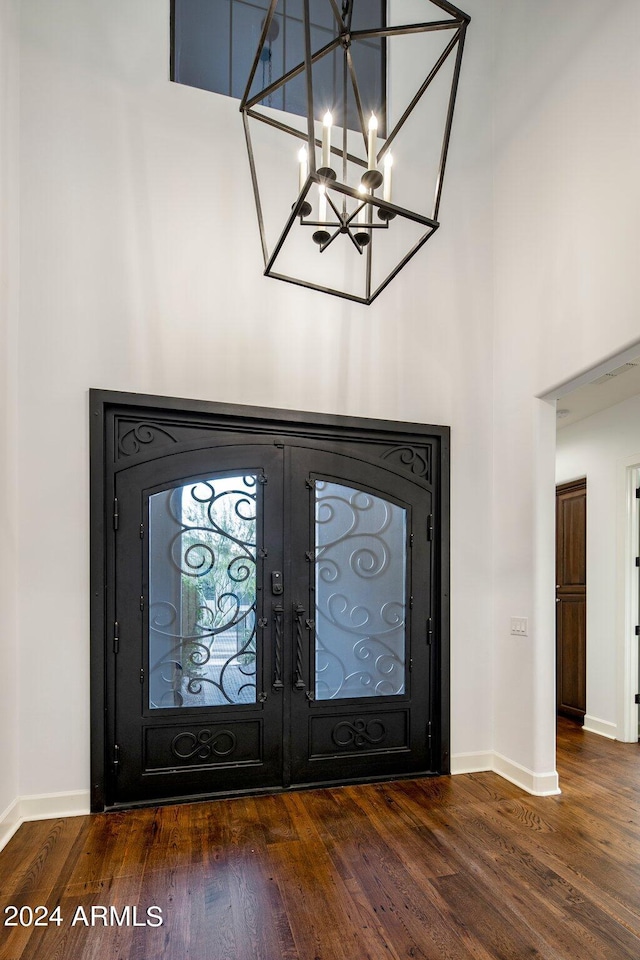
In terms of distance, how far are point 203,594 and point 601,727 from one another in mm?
3532

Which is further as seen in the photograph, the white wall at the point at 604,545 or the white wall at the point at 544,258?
→ the white wall at the point at 604,545

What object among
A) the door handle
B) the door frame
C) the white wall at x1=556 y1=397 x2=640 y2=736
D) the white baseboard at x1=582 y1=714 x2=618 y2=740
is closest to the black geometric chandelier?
the door frame

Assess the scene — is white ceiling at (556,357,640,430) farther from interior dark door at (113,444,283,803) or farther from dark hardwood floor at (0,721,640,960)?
dark hardwood floor at (0,721,640,960)

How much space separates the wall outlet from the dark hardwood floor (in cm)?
90

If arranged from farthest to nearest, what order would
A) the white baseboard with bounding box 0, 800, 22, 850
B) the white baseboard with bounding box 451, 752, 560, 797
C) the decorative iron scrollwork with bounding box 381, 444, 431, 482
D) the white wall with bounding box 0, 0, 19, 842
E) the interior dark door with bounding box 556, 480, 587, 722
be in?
the interior dark door with bounding box 556, 480, 587, 722 → the decorative iron scrollwork with bounding box 381, 444, 431, 482 → the white baseboard with bounding box 451, 752, 560, 797 → the white wall with bounding box 0, 0, 19, 842 → the white baseboard with bounding box 0, 800, 22, 850

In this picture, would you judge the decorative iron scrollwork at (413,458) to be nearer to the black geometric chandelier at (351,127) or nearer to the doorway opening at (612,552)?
the black geometric chandelier at (351,127)

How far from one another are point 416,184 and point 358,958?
4166mm

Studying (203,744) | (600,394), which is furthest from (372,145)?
(600,394)

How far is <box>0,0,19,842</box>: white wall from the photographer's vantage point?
2.95 meters

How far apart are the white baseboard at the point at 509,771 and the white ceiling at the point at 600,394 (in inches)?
96.2

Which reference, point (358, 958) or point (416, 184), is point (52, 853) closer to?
point (358, 958)

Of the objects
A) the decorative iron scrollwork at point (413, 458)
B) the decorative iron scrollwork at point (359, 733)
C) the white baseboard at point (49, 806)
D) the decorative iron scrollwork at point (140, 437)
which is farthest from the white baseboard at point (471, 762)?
the decorative iron scrollwork at point (140, 437)

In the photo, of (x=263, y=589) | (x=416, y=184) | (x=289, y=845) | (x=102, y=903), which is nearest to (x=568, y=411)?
(x=416, y=184)

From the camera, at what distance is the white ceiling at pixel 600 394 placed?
168 inches
